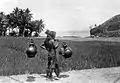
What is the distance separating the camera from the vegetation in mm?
57000

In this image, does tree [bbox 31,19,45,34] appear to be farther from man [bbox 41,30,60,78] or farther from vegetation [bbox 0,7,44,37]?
man [bbox 41,30,60,78]

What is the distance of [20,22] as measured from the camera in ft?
187

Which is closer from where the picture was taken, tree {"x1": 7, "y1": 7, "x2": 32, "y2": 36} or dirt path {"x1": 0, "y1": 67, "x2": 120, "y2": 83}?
dirt path {"x1": 0, "y1": 67, "x2": 120, "y2": 83}

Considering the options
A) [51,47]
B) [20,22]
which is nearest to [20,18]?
[20,22]

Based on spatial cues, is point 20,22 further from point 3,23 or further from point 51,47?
point 51,47

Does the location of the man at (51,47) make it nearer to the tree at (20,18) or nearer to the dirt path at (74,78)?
the dirt path at (74,78)

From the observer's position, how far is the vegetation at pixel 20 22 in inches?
2244

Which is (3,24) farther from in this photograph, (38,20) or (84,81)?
(84,81)

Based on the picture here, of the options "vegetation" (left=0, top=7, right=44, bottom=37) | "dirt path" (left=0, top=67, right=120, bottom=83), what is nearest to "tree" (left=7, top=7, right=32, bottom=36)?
"vegetation" (left=0, top=7, right=44, bottom=37)

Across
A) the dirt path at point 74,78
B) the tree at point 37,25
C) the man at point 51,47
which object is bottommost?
the dirt path at point 74,78

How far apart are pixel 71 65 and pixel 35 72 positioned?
6.32 ft

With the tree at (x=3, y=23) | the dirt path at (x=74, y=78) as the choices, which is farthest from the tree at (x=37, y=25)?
the dirt path at (x=74, y=78)

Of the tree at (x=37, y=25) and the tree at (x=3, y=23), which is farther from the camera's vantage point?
the tree at (x=37, y=25)

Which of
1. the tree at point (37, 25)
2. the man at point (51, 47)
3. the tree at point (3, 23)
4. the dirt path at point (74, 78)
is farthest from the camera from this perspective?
the tree at point (37, 25)
